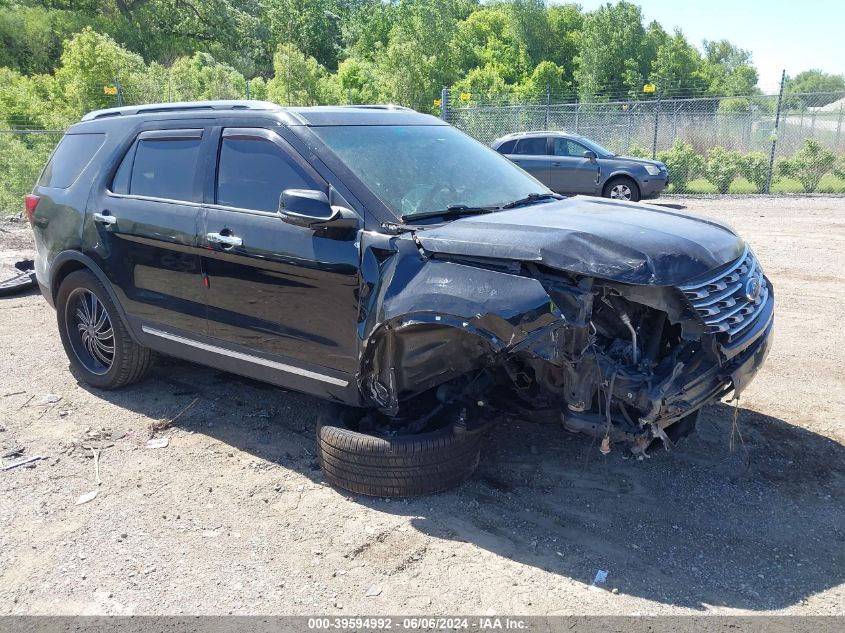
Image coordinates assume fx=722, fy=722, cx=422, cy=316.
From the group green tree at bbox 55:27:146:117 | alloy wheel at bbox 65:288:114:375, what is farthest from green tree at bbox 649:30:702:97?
alloy wheel at bbox 65:288:114:375

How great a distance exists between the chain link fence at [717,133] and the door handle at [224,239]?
46.0 feet

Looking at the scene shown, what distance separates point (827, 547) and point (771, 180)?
1788 cm

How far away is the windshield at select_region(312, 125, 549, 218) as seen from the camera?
403 centimetres

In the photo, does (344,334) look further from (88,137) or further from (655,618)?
(88,137)

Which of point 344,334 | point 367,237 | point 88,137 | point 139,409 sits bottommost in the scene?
point 139,409

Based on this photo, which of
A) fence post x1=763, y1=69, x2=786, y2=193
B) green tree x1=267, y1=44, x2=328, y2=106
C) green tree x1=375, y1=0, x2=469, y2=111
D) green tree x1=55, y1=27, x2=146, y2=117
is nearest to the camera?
green tree x1=55, y1=27, x2=146, y2=117

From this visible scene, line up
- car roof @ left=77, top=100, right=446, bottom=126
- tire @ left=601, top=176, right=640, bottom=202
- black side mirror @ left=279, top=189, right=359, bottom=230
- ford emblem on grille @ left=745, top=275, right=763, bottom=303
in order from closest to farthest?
ford emblem on grille @ left=745, top=275, right=763, bottom=303, black side mirror @ left=279, top=189, right=359, bottom=230, car roof @ left=77, top=100, right=446, bottom=126, tire @ left=601, top=176, right=640, bottom=202

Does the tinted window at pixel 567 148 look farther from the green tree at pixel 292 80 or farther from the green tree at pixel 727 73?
the green tree at pixel 727 73

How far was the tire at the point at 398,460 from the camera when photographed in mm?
3820

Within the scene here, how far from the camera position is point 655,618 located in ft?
9.75

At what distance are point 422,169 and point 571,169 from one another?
504 inches

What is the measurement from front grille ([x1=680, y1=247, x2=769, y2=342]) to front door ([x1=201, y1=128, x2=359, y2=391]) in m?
1.68

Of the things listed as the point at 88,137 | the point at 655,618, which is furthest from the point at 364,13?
the point at 655,618

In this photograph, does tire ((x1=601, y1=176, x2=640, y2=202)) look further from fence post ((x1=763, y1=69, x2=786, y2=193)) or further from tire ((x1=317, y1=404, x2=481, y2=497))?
tire ((x1=317, y1=404, x2=481, y2=497))
